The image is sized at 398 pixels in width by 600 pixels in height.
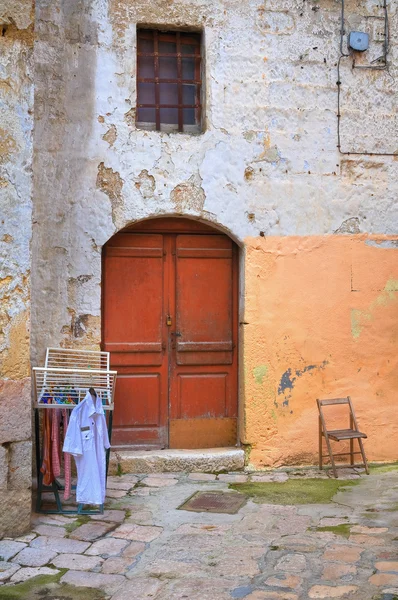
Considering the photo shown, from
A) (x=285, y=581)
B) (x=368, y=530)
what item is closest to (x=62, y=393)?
→ (x=285, y=581)

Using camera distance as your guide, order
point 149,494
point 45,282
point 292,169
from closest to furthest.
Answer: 1. point 149,494
2. point 45,282
3. point 292,169

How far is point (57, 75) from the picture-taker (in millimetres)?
6168

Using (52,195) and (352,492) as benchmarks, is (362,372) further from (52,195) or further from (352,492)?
(52,195)

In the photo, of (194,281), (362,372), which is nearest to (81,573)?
(194,281)

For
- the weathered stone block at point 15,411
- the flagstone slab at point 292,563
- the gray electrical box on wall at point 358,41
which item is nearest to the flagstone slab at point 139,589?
the flagstone slab at point 292,563

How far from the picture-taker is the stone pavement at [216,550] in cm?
380

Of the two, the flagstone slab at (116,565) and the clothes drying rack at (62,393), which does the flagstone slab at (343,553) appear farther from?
the clothes drying rack at (62,393)

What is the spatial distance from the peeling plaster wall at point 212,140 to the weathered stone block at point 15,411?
144cm

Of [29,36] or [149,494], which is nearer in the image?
[29,36]

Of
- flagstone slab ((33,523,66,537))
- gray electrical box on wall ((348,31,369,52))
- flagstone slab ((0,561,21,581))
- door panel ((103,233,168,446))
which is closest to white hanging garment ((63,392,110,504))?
flagstone slab ((33,523,66,537))

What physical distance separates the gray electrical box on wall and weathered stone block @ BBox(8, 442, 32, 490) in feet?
15.3

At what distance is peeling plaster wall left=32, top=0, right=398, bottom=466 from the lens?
20.2 ft

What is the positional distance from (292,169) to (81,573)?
4.06m

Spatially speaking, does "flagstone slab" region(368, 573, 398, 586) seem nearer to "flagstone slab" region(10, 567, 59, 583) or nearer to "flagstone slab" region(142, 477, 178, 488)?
"flagstone slab" region(10, 567, 59, 583)
